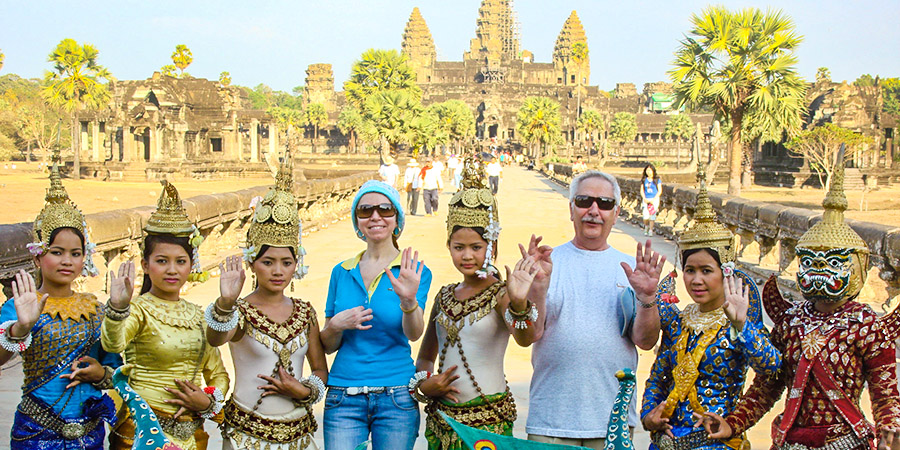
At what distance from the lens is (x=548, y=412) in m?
3.22

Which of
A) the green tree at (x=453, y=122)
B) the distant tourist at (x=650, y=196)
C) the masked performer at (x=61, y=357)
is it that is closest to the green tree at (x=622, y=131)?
the green tree at (x=453, y=122)

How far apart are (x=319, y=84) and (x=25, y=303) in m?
114

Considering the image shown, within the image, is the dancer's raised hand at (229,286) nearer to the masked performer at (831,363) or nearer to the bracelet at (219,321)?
the bracelet at (219,321)

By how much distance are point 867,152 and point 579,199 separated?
135ft

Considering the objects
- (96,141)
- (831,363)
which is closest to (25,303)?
(831,363)

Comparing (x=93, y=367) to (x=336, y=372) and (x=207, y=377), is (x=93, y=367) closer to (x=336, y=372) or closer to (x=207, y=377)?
(x=207, y=377)

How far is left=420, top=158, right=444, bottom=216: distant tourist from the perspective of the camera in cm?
1828

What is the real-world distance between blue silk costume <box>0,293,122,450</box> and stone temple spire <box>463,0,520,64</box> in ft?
426

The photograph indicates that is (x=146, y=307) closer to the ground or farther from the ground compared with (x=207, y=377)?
farther from the ground

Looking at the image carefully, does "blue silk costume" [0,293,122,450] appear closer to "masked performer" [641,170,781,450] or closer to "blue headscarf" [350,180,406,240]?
"blue headscarf" [350,180,406,240]

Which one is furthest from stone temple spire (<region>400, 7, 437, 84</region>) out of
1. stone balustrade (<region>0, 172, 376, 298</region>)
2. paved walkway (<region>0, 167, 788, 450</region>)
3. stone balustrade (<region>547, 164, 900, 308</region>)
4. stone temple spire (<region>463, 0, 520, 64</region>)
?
stone balustrade (<region>547, 164, 900, 308</region>)

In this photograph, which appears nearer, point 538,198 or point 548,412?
point 548,412

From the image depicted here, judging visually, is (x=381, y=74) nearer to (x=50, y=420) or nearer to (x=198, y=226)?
(x=198, y=226)

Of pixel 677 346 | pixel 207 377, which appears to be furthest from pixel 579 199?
pixel 207 377
